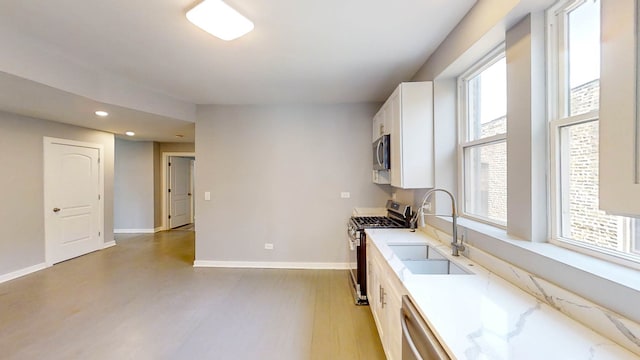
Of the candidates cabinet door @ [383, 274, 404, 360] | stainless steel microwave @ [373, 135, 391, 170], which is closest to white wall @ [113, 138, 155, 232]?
stainless steel microwave @ [373, 135, 391, 170]

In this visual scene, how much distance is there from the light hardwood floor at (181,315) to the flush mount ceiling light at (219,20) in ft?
8.14

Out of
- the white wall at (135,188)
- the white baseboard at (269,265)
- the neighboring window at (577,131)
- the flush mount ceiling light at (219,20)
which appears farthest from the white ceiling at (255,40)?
the white wall at (135,188)

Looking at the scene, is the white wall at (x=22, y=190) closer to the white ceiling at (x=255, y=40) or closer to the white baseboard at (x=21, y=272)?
the white baseboard at (x=21, y=272)

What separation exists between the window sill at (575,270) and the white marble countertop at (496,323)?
12 centimetres

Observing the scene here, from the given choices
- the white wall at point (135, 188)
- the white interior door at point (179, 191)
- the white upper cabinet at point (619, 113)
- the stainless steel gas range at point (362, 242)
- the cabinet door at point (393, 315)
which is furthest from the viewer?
the white interior door at point (179, 191)

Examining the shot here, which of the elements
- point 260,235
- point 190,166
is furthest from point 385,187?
point 190,166

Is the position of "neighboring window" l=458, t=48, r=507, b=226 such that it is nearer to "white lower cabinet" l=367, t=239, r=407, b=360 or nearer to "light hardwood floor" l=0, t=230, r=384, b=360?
"white lower cabinet" l=367, t=239, r=407, b=360

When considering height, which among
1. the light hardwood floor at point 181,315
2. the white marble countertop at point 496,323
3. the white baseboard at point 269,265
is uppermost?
the white marble countertop at point 496,323

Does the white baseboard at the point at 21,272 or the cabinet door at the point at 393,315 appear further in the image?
the white baseboard at the point at 21,272

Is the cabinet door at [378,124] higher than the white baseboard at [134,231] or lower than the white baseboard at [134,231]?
higher

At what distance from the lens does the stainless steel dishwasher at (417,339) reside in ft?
3.37

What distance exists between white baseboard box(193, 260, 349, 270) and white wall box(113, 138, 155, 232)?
347 cm

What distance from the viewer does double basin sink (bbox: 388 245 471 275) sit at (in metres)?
1.99

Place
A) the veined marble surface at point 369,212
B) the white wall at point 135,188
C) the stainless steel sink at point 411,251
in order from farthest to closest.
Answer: the white wall at point 135,188, the veined marble surface at point 369,212, the stainless steel sink at point 411,251
